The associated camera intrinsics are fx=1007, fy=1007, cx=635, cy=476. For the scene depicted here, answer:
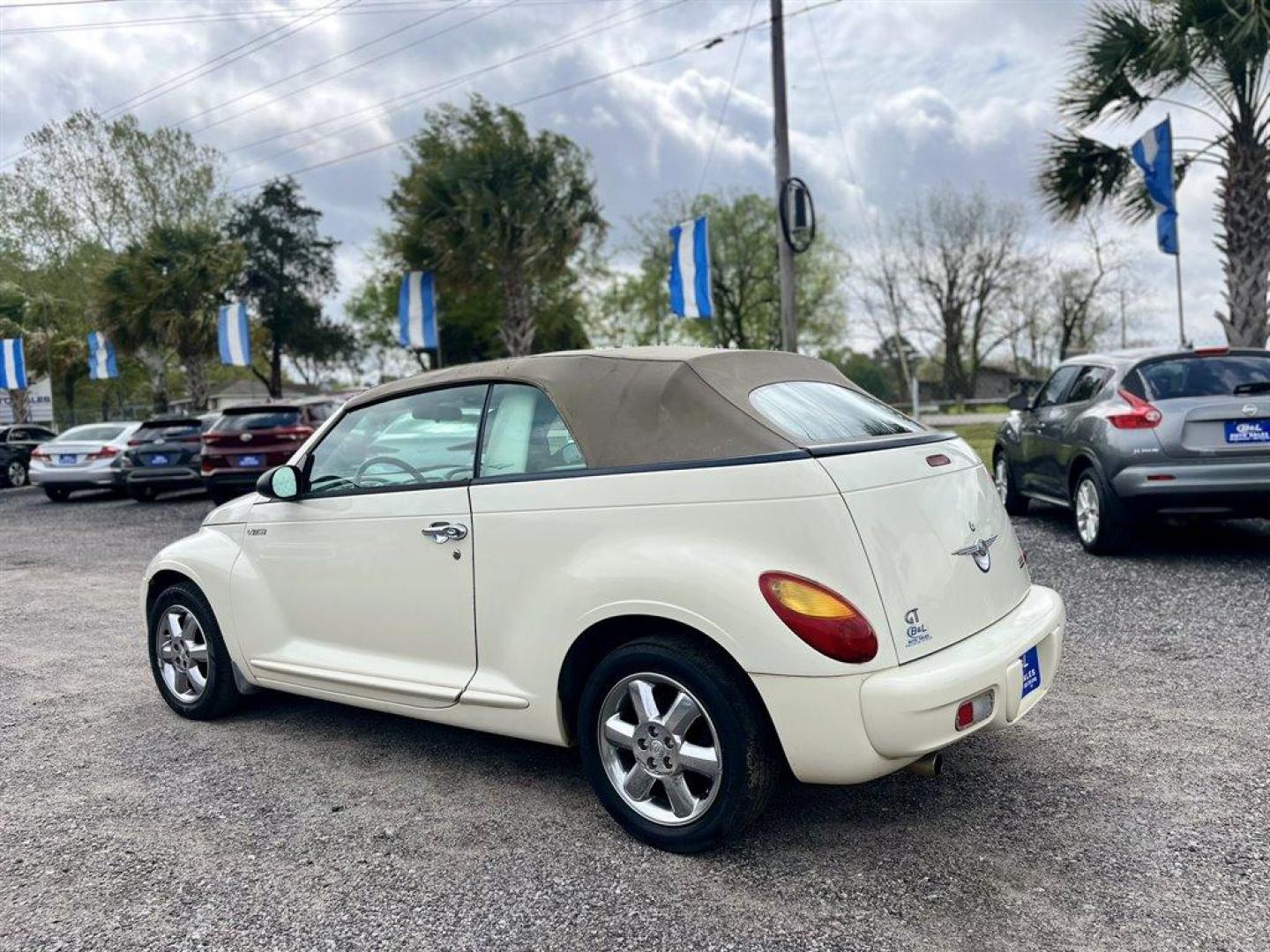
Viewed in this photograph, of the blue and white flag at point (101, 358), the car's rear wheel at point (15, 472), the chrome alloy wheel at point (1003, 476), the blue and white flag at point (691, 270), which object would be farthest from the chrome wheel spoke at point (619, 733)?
the blue and white flag at point (101, 358)

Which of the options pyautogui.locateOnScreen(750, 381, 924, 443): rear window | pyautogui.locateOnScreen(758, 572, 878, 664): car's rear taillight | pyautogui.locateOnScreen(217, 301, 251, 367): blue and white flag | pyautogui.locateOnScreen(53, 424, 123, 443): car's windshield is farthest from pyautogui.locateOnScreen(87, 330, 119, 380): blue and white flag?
pyautogui.locateOnScreen(758, 572, 878, 664): car's rear taillight

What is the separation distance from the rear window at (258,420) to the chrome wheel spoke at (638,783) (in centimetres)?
1154

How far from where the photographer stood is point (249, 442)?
13.5 m

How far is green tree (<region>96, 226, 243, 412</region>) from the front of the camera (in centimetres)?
3105

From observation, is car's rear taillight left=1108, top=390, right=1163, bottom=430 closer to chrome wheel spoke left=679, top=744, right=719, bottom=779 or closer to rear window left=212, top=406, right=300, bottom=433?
chrome wheel spoke left=679, top=744, right=719, bottom=779

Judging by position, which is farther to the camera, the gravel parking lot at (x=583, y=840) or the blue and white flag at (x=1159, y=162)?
the blue and white flag at (x=1159, y=162)

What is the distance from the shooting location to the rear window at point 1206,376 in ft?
23.1

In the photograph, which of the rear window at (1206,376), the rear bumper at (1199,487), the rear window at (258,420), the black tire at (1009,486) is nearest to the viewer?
the rear bumper at (1199,487)

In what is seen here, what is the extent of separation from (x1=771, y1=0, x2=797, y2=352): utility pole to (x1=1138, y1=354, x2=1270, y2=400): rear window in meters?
7.69

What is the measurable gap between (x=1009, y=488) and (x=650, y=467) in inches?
307

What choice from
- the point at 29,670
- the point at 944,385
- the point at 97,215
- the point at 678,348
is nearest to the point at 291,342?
the point at 97,215

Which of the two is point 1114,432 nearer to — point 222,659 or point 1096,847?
point 1096,847

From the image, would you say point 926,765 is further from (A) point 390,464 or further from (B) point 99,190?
(B) point 99,190

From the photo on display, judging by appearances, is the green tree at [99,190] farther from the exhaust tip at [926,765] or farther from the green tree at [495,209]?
the exhaust tip at [926,765]
